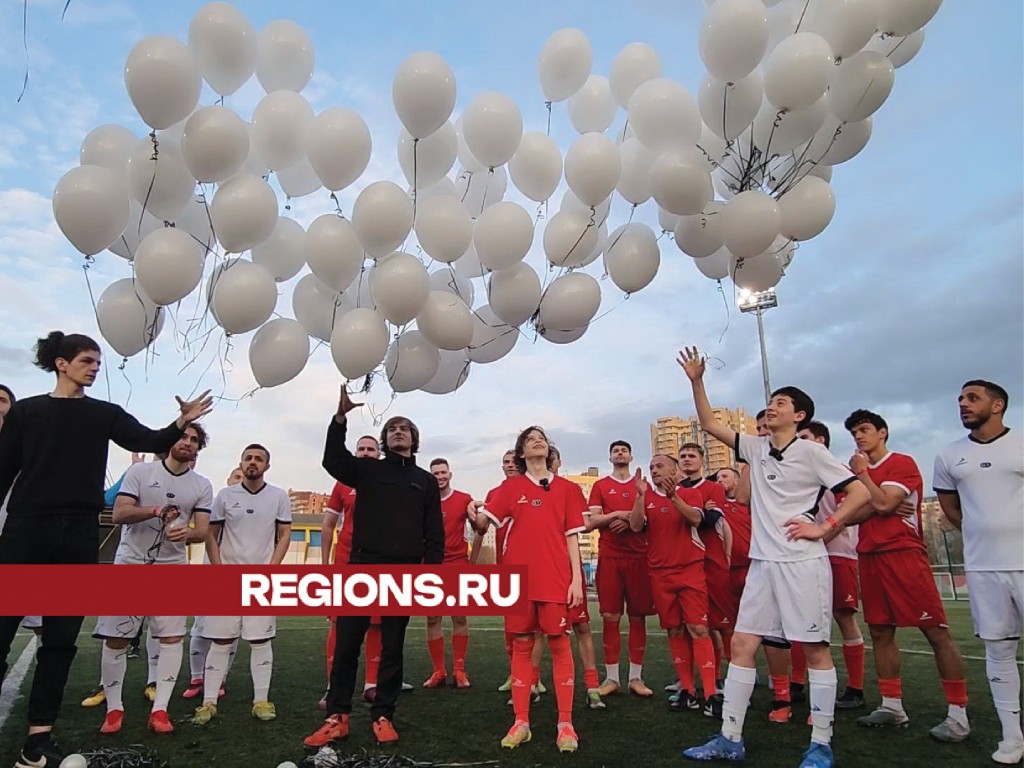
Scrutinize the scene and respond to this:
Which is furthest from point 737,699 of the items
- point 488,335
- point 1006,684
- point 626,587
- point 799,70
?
point 799,70

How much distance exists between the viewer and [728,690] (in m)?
3.54

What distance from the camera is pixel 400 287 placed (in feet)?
14.1

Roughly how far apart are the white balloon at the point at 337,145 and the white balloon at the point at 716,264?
2.53 m

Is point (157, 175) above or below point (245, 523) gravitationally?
above

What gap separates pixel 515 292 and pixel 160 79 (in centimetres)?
240

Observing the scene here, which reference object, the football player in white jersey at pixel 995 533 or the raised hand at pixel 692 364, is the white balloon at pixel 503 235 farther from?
the football player in white jersey at pixel 995 533

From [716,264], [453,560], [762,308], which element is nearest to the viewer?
[716,264]

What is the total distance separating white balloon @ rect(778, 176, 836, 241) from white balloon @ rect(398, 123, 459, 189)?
2.24 meters

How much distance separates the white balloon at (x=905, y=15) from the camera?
4141mm

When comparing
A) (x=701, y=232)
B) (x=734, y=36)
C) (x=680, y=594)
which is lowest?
(x=680, y=594)

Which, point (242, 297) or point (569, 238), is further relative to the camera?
point (569, 238)

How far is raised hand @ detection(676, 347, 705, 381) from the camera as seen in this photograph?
3.93m

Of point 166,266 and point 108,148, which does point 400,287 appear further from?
point 108,148

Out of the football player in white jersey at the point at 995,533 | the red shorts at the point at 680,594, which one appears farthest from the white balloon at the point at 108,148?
the football player in white jersey at the point at 995,533
